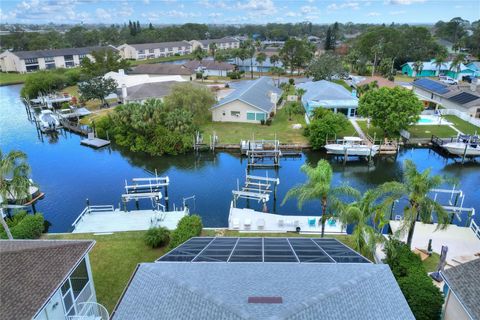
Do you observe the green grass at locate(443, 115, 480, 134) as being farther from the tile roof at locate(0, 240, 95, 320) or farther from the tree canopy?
the tile roof at locate(0, 240, 95, 320)

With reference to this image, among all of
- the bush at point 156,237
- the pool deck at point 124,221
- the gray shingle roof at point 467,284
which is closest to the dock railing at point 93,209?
the pool deck at point 124,221

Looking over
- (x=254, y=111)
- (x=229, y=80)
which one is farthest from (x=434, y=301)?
(x=229, y=80)

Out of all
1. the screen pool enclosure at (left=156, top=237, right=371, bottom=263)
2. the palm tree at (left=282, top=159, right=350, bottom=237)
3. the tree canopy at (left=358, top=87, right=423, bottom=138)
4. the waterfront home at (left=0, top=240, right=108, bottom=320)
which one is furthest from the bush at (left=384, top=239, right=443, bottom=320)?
the tree canopy at (left=358, top=87, right=423, bottom=138)

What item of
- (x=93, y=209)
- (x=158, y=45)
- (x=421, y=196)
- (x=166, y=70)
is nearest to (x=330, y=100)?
(x=421, y=196)

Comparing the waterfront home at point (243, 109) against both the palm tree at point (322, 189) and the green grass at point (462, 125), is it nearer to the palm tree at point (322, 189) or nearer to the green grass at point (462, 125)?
the green grass at point (462, 125)

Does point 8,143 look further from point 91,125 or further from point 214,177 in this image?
point 214,177

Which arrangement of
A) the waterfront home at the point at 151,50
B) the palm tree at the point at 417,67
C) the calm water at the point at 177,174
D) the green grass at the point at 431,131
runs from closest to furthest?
the calm water at the point at 177,174, the green grass at the point at 431,131, the palm tree at the point at 417,67, the waterfront home at the point at 151,50
